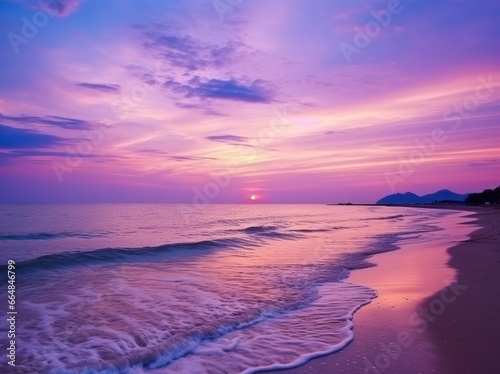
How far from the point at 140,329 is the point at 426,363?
5592mm

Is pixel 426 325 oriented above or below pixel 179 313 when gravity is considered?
above

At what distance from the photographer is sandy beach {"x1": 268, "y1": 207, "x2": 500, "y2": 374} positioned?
6.07 metres

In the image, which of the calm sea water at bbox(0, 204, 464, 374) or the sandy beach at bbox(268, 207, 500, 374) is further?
the calm sea water at bbox(0, 204, 464, 374)

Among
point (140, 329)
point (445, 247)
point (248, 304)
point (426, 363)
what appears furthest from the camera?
point (445, 247)

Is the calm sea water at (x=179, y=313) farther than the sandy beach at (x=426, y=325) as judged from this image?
→ Yes

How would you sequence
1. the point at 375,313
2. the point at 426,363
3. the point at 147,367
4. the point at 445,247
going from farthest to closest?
the point at 445,247
the point at 375,313
the point at 147,367
the point at 426,363

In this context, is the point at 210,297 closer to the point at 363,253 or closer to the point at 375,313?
the point at 375,313

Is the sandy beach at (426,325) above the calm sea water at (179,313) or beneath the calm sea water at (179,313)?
above

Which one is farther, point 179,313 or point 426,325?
point 179,313

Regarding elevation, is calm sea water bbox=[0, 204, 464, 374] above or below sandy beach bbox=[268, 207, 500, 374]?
below

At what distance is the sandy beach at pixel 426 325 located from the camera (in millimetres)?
6066

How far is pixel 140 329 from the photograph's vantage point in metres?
8.35

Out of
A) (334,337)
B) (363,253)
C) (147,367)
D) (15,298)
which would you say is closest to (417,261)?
(363,253)

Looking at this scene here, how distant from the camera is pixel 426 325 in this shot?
314 inches
